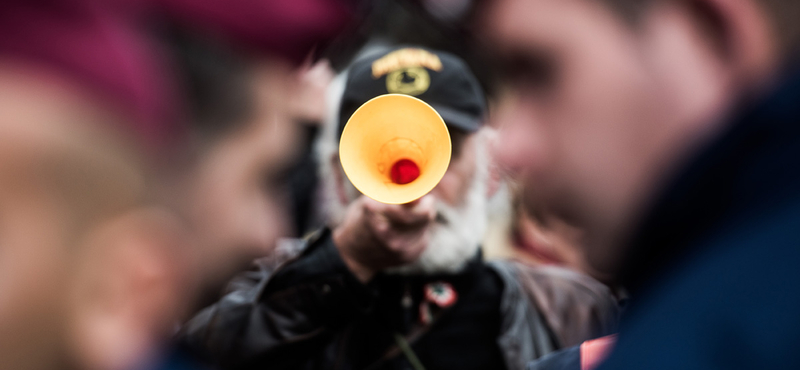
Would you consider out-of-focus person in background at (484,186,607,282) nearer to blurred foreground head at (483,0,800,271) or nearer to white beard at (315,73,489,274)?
white beard at (315,73,489,274)

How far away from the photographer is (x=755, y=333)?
75 centimetres

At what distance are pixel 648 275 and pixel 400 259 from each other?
1.39 m

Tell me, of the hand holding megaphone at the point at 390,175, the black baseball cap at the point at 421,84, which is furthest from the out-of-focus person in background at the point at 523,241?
the hand holding megaphone at the point at 390,175

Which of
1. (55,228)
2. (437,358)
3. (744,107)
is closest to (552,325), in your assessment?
(437,358)

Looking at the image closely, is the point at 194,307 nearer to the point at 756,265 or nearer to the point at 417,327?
the point at 417,327

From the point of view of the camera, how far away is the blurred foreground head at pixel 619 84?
98 cm

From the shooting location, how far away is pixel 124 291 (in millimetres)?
1346

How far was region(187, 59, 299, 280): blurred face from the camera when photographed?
2256 mm


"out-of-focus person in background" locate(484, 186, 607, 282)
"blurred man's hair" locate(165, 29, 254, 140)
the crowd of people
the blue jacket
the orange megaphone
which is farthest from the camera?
"out-of-focus person in background" locate(484, 186, 607, 282)

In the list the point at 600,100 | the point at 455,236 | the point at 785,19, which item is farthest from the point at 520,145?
the point at 455,236

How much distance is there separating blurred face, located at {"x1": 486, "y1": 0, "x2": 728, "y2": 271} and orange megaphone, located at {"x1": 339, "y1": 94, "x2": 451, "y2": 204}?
0.57 metres

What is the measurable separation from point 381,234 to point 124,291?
103 cm

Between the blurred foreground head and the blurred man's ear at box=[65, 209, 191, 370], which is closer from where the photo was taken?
the blurred foreground head

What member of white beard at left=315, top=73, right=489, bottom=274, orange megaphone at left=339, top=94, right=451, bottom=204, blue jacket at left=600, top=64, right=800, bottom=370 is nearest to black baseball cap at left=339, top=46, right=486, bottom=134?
white beard at left=315, top=73, right=489, bottom=274
